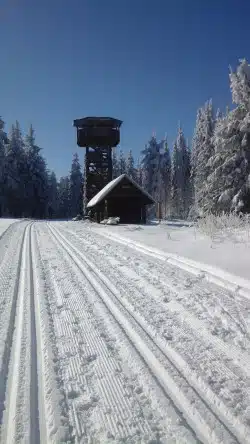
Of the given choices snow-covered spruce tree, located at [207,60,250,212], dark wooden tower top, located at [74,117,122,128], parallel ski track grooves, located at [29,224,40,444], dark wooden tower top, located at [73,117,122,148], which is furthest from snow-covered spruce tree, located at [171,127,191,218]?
parallel ski track grooves, located at [29,224,40,444]

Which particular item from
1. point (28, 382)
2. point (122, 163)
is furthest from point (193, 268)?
point (122, 163)

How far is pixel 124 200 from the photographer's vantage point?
31.4m

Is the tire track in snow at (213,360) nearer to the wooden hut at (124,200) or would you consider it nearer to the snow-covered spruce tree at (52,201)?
the wooden hut at (124,200)

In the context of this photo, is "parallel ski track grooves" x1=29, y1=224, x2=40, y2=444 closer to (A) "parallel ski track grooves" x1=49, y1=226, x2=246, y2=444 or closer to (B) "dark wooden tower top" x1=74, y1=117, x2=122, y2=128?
(A) "parallel ski track grooves" x1=49, y1=226, x2=246, y2=444

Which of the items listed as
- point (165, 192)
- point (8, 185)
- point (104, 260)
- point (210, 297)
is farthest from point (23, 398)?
point (165, 192)

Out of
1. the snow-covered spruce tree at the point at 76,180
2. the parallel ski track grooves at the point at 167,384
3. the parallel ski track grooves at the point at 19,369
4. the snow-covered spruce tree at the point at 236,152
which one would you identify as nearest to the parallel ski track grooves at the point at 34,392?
the parallel ski track grooves at the point at 19,369

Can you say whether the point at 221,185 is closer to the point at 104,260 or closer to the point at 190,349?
the point at 104,260

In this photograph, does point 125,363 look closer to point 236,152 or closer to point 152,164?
point 236,152

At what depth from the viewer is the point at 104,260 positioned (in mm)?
8852

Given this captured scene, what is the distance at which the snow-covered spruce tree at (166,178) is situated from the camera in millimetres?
56719

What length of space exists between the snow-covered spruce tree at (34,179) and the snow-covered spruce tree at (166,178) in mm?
21913

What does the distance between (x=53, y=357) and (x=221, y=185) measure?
20.2 m

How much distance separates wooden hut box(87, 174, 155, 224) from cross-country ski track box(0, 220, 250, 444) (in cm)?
2388

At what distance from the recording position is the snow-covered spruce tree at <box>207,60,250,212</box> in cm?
2041
